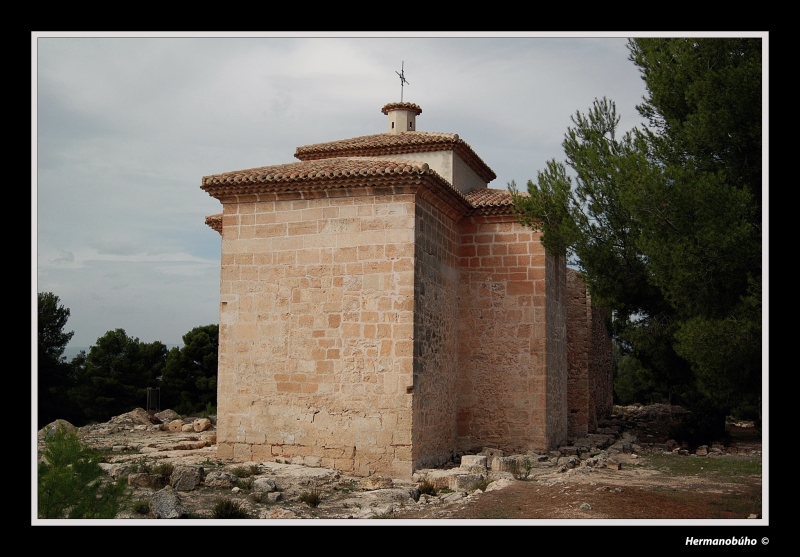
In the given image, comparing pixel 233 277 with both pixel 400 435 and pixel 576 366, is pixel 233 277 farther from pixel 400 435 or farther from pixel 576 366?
pixel 576 366

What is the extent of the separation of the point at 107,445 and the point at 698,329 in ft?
32.4

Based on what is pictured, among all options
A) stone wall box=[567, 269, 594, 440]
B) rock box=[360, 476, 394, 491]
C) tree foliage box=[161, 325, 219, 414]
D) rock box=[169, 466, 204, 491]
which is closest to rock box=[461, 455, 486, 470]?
rock box=[360, 476, 394, 491]

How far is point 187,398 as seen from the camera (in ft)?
80.2

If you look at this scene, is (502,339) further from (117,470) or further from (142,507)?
(142,507)

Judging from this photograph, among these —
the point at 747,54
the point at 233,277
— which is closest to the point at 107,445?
the point at 233,277

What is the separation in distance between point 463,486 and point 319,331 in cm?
310

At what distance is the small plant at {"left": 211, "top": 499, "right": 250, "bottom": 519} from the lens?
25.6 feet

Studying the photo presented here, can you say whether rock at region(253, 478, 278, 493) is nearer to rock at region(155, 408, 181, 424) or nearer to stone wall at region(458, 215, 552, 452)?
stone wall at region(458, 215, 552, 452)

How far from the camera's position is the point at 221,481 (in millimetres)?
9477

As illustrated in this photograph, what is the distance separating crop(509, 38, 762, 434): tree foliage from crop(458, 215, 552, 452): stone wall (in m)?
1.51

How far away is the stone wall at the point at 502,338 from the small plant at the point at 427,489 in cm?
292

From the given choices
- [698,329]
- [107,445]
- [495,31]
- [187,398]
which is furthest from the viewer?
[187,398]

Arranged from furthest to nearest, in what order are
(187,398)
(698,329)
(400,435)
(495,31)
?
(187,398) < (400,435) < (698,329) < (495,31)

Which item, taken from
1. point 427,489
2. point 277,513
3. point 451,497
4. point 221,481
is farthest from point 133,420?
point 451,497
